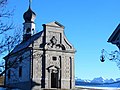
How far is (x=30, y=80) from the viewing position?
46.9 metres

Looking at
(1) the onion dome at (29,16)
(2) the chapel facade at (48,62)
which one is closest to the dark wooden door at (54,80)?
(2) the chapel facade at (48,62)

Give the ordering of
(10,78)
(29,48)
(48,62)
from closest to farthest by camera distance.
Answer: (29,48) → (48,62) → (10,78)

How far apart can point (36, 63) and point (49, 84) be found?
3.64 meters

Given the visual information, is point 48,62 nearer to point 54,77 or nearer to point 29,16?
point 54,77

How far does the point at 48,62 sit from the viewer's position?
48.8 metres

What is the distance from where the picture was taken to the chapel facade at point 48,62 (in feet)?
156

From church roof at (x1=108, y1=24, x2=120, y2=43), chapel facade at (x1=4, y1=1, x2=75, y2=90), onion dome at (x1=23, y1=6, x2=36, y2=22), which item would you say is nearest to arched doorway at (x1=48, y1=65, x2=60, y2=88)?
chapel facade at (x1=4, y1=1, x2=75, y2=90)

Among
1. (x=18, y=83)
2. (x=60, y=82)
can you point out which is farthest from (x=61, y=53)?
(x=18, y=83)

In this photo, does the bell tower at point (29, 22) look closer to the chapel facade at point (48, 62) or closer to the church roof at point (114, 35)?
the chapel facade at point (48, 62)

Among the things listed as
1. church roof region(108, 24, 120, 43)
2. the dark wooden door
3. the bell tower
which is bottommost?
the dark wooden door

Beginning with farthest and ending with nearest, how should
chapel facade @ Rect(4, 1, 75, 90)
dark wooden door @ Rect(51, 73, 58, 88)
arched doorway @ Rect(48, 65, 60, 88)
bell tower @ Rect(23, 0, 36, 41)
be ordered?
bell tower @ Rect(23, 0, 36, 41) < dark wooden door @ Rect(51, 73, 58, 88) < arched doorway @ Rect(48, 65, 60, 88) < chapel facade @ Rect(4, 1, 75, 90)

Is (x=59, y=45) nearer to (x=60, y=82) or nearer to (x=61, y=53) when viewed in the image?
(x=61, y=53)

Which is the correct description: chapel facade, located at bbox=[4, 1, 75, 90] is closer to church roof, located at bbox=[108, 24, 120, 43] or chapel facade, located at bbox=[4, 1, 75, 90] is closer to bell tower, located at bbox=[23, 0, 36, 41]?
bell tower, located at bbox=[23, 0, 36, 41]

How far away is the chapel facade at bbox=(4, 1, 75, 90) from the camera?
47.5m
